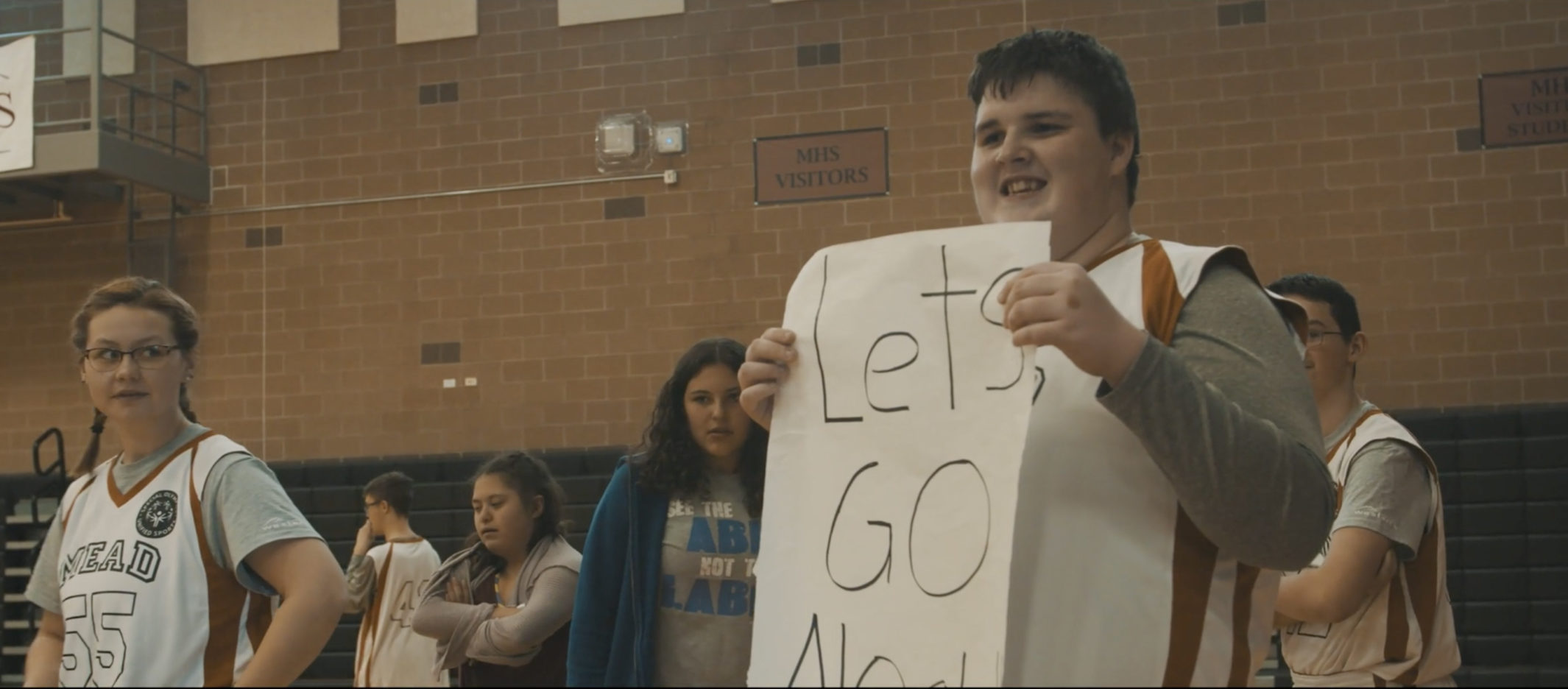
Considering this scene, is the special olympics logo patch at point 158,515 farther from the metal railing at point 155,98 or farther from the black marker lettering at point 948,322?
the metal railing at point 155,98

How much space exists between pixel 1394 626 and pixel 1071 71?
5.65ft

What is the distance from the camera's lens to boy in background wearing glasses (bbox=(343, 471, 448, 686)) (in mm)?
6234

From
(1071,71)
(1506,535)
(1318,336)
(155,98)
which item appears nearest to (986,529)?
(1071,71)

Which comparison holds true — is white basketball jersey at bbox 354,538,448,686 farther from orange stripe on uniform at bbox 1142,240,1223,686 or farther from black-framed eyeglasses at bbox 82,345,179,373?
orange stripe on uniform at bbox 1142,240,1223,686

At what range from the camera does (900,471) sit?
1.38 meters

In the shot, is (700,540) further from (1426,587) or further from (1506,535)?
(1506,535)

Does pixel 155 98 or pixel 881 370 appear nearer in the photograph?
pixel 881 370

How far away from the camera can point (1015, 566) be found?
142cm

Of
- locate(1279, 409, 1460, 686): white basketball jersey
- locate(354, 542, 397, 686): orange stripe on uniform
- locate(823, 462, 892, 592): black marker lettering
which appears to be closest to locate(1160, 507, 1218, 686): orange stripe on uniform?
locate(823, 462, 892, 592): black marker lettering

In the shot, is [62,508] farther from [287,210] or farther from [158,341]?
[287,210]

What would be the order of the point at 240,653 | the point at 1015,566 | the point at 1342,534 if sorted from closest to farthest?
the point at 1015,566, the point at 240,653, the point at 1342,534

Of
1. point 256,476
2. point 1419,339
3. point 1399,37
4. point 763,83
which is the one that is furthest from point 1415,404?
point 256,476

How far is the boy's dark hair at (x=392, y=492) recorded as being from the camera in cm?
676

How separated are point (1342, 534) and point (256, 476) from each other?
197 cm
